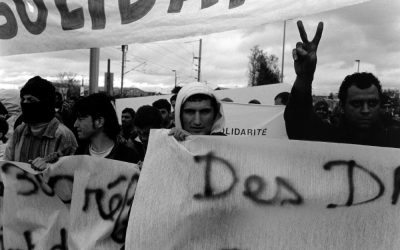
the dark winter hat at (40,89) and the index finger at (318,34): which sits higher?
the index finger at (318,34)

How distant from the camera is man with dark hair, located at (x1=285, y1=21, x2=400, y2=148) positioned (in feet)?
6.68

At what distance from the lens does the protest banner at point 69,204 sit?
2090 mm

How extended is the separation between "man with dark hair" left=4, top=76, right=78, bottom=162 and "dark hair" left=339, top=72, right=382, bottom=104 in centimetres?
156

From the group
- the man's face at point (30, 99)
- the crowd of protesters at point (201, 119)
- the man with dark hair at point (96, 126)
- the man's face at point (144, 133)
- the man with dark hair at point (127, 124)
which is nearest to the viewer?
the crowd of protesters at point (201, 119)

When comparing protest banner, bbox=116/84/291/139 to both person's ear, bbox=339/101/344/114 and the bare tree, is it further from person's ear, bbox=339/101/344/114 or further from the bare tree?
the bare tree

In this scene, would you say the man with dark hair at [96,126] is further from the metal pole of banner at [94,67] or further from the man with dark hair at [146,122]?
the man with dark hair at [146,122]

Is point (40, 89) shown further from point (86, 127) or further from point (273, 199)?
point (273, 199)

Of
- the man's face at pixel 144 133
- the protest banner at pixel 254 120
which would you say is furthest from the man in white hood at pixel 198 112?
the protest banner at pixel 254 120

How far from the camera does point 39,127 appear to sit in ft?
8.84

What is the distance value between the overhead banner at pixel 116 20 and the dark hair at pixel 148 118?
54.1 inches

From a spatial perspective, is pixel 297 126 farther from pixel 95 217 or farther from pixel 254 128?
pixel 254 128

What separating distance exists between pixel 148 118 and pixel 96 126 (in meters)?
1.36

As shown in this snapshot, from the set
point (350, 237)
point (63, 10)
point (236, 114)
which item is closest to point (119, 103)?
point (236, 114)

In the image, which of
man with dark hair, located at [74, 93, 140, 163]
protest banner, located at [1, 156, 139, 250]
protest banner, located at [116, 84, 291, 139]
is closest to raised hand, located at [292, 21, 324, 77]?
protest banner, located at [1, 156, 139, 250]
